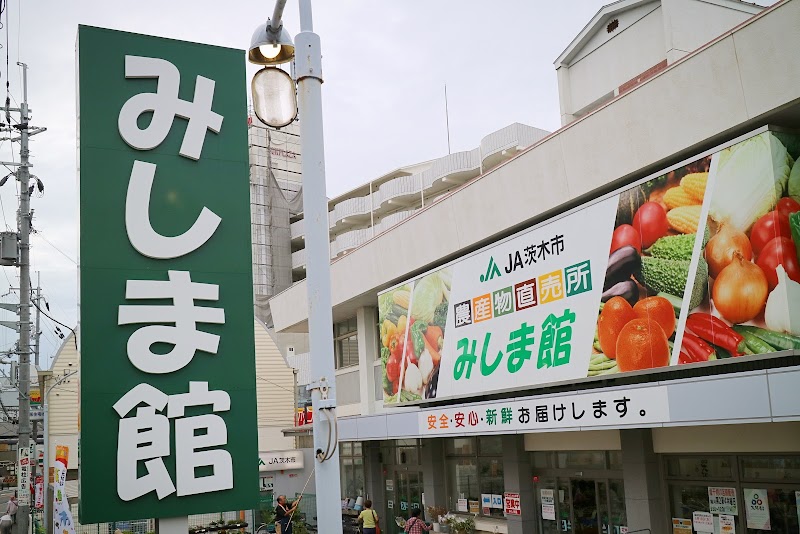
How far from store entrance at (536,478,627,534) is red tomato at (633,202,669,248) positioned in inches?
223

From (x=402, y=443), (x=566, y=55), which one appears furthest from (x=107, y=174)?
(x=402, y=443)

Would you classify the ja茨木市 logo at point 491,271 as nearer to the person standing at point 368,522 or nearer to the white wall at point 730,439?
the white wall at point 730,439

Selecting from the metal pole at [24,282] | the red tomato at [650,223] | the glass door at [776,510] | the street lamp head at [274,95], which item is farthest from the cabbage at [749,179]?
the metal pole at [24,282]

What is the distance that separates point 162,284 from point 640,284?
903 cm

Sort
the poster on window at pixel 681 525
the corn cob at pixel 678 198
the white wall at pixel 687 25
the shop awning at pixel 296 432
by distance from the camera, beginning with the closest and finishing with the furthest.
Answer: the corn cob at pixel 678 198 < the poster on window at pixel 681 525 < the white wall at pixel 687 25 < the shop awning at pixel 296 432

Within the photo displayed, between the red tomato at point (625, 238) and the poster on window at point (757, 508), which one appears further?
the red tomato at point (625, 238)

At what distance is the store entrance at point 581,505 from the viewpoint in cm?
1705

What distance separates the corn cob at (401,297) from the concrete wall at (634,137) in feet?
2.21

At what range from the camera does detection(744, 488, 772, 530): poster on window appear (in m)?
13.5

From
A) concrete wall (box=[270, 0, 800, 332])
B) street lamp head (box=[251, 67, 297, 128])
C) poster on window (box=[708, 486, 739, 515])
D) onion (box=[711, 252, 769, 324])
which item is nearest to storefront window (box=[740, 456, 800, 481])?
poster on window (box=[708, 486, 739, 515])

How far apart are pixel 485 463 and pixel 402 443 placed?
5.37 metres

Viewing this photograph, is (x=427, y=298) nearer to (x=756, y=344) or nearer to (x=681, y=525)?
(x=681, y=525)

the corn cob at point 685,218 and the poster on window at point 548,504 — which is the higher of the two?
the corn cob at point 685,218

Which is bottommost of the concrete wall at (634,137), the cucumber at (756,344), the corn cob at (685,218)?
the cucumber at (756,344)
